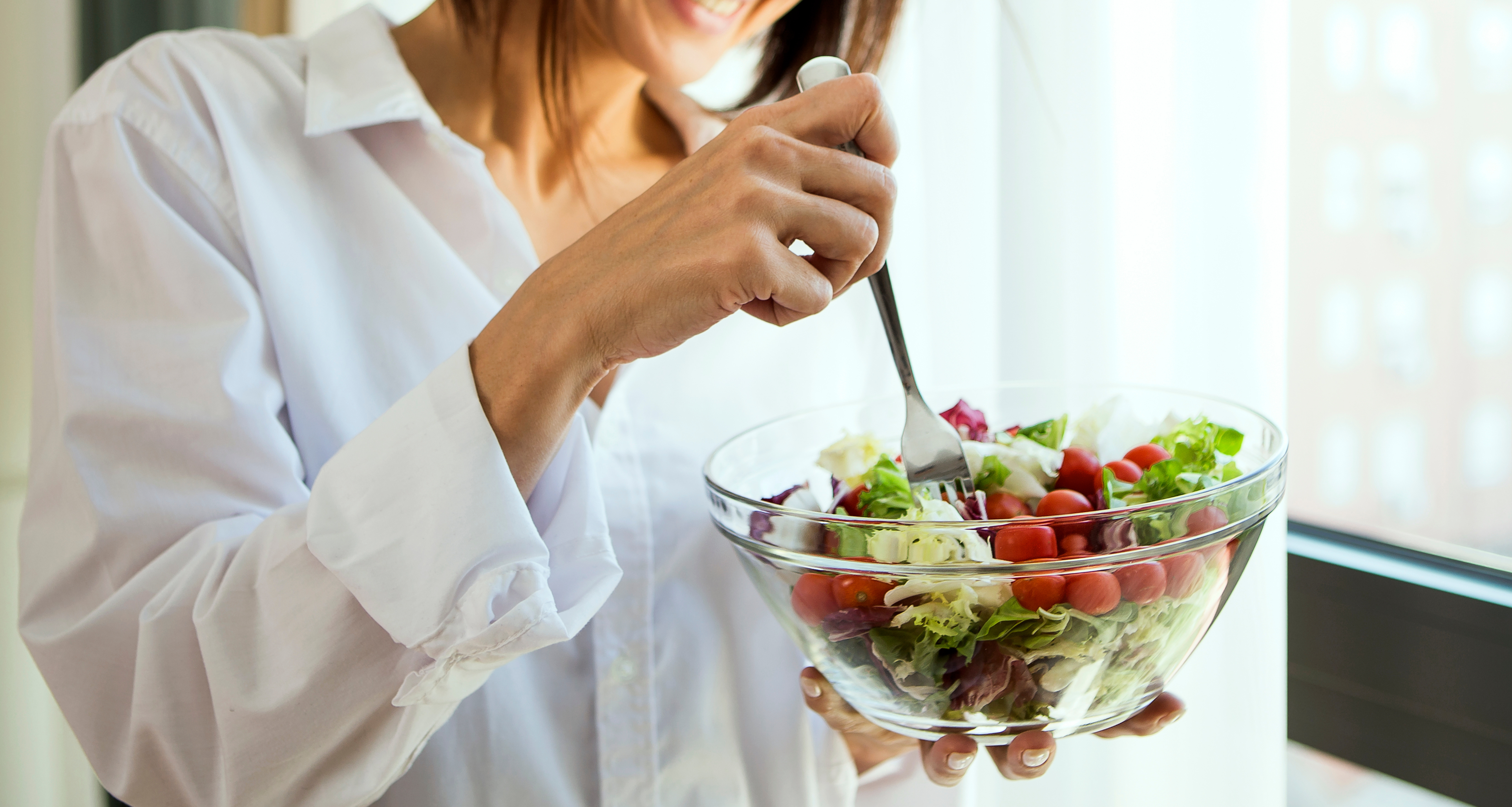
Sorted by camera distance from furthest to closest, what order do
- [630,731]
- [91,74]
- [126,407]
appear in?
[91,74] → [630,731] → [126,407]

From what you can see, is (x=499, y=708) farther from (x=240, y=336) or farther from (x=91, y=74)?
(x=91, y=74)

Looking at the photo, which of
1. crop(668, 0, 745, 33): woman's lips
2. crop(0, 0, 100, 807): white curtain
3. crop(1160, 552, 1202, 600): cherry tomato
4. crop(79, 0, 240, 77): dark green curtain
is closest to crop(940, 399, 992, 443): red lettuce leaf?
crop(1160, 552, 1202, 600): cherry tomato

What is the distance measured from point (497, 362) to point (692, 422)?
33cm

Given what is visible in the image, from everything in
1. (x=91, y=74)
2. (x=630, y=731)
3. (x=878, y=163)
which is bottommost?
(x=630, y=731)

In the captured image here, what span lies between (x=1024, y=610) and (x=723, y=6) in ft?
1.78

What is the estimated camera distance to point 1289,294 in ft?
2.89

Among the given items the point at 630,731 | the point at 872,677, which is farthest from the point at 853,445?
the point at 630,731

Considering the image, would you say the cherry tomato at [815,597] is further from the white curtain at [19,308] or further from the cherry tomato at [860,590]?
the white curtain at [19,308]

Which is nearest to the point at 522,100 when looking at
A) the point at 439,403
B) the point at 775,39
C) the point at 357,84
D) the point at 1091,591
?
the point at 357,84

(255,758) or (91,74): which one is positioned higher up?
(91,74)

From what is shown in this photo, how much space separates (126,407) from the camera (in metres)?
0.65

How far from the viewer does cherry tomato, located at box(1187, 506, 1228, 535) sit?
51 centimetres

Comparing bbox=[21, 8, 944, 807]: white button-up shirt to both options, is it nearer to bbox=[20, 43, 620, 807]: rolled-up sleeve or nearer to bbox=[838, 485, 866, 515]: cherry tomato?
bbox=[20, 43, 620, 807]: rolled-up sleeve

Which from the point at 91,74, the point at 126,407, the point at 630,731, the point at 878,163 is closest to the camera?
the point at 878,163
